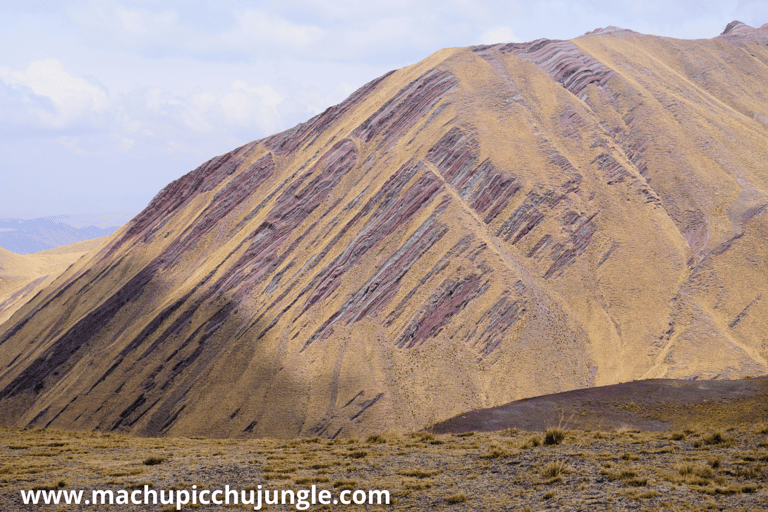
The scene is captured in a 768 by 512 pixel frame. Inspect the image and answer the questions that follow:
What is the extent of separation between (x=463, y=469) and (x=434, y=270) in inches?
1021

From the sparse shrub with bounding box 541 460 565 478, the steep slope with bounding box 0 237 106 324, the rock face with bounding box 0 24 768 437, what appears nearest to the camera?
the sparse shrub with bounding box 541 460 565 478

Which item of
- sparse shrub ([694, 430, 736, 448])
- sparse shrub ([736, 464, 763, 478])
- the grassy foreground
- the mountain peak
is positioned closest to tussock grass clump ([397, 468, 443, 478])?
the grassy foreground

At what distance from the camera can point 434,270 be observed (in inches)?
1640

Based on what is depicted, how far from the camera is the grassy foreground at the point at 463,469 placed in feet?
43.4

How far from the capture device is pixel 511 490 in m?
14.3

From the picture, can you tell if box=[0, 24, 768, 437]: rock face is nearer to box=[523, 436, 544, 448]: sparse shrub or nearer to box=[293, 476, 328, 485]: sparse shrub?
box=[523, 436, 544, 448]: sparse shrub

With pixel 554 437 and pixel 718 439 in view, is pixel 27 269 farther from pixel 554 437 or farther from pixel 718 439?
pixel 718 439

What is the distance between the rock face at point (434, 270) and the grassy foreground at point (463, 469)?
14.6 m

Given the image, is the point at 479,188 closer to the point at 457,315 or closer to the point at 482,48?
the point at 457,315

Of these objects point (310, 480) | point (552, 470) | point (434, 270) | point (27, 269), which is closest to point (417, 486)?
point (310, 480)

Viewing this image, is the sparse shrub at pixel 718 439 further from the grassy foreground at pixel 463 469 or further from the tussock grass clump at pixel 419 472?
the tussock grass clump at pixel 419 472

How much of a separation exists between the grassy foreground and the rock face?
48.0ft

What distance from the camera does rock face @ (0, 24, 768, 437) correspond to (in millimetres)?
36875

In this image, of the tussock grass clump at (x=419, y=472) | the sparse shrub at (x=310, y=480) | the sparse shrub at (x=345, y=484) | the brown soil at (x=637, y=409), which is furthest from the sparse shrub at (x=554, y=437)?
the sparse shrub at (x=310, y=480)
